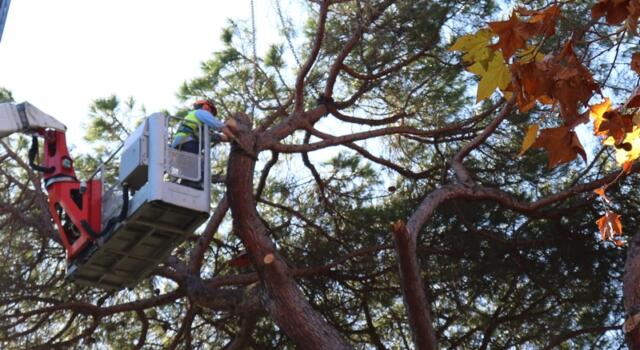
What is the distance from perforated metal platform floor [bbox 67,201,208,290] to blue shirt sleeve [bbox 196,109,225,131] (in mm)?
548

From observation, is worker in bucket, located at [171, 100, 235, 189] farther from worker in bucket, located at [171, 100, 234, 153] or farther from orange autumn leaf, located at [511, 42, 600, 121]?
orange autumn leaf, located at [511, 42, 600, 121]

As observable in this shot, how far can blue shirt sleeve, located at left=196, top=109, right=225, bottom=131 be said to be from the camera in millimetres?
6290

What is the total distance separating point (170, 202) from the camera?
20.0 ft

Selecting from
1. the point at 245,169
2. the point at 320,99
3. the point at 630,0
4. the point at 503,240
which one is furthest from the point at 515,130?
the point at 630,0

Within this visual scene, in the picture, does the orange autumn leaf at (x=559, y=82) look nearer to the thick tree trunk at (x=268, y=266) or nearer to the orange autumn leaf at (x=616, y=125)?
the orange autumn leaf at (x=616, y=125)

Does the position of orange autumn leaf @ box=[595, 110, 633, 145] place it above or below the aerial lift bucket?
below

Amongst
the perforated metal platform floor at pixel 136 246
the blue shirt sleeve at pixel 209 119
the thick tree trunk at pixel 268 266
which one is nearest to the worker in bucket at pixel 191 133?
the blue shirt sleeve at pixel 209 119

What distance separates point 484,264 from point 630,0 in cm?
630

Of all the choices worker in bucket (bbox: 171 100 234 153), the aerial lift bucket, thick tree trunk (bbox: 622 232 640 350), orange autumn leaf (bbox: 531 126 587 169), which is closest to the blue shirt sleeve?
worker in bucket (bbox: 171 100 234 153)

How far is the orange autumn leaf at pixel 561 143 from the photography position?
2.74 metres

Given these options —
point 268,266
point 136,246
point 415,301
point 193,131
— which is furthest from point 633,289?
point 136,246

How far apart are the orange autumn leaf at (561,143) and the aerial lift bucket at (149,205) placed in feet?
12.0

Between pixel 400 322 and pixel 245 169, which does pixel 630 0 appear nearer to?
pixel 245 169

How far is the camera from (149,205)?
613 centimetres
